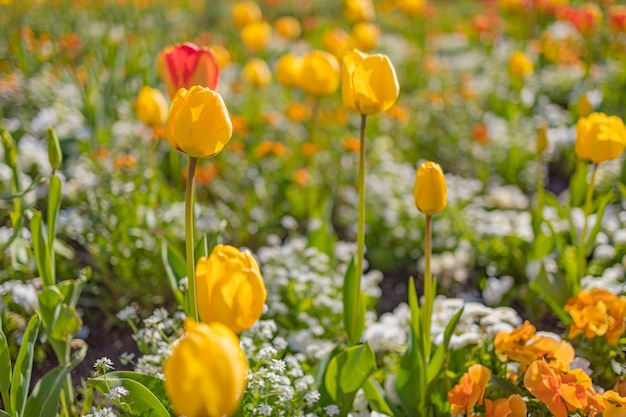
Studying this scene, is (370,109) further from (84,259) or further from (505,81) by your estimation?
(505,81)

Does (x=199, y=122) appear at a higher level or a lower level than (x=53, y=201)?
higher

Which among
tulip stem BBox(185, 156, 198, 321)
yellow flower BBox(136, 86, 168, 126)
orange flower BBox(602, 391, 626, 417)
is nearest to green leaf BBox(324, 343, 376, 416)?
tulip stem BBox(185, 156, 198, 321)

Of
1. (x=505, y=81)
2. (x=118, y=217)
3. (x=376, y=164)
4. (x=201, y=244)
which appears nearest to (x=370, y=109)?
(x=201, y=244)

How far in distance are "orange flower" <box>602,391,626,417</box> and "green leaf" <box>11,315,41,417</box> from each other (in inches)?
49.6

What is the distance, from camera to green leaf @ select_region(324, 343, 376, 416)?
149 cm

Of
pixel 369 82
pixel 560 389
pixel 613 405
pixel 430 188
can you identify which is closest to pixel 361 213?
pixel 430 188

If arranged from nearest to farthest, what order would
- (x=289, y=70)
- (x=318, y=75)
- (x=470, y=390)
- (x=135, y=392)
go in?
(x=135, y=392)
(x=470, y=390)
(x=318, y=75)
(x=289, y=70)

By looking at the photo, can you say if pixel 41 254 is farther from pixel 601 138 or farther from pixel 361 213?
pixel 601 138

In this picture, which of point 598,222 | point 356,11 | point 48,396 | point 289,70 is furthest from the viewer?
point 356,11

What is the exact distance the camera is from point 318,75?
8.95ft

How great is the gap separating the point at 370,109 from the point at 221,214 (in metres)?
1.29

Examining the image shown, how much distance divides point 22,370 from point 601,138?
1616 millimetres

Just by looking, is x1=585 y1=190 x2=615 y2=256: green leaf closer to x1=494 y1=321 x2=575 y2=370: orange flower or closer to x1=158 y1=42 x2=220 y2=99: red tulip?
x1=494 y1=321 x2=575 y2=370: orange flower

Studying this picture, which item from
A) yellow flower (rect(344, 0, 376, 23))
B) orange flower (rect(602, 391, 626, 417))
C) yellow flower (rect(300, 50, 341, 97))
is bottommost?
orange flower (rect(602, 391, 626, 417))
